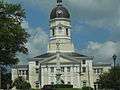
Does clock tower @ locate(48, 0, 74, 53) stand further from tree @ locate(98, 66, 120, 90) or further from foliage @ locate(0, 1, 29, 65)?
foliage @ locate(0, 1, 29, 65)

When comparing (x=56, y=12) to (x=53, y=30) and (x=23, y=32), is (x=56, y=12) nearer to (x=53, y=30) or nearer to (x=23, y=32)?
(x=53, y=30)

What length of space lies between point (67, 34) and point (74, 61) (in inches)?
662

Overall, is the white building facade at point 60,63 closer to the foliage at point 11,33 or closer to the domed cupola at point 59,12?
the domed cupola at point 59,12

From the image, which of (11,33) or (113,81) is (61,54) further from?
(11,33)

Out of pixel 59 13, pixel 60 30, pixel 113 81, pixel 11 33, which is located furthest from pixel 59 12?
pixel 11 33

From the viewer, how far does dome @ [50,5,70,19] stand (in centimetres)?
16962

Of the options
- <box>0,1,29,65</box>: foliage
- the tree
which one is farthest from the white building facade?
<box>0,1,29,65</box>: foliage

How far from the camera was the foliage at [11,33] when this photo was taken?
47250 mm

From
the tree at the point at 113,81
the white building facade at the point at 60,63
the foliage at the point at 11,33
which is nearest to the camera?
the foliage at the point at 11,33

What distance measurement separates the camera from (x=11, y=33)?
47.7 m

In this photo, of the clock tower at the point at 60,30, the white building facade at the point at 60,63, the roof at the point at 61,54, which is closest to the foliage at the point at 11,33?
the white building facade at the point at 60,63

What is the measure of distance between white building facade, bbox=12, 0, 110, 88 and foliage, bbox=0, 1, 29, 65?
333 feet

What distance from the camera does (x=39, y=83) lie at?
164375 millimetres

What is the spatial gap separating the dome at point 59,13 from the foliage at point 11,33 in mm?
120129
